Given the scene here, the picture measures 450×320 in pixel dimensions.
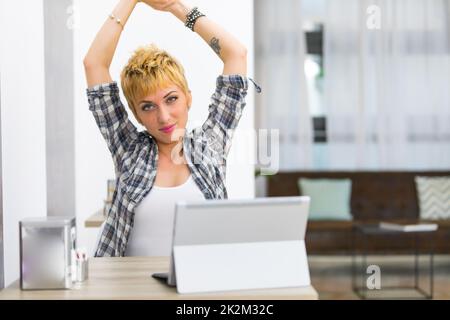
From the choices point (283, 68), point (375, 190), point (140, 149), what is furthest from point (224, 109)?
point (283, 68)

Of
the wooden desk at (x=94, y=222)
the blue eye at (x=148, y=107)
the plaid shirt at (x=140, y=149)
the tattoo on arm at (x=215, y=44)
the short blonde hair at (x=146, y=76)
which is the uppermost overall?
the tattoo on arm at (x=215, y=44)

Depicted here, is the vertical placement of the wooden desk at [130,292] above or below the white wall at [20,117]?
below

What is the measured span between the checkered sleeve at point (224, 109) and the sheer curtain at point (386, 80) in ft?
14.4

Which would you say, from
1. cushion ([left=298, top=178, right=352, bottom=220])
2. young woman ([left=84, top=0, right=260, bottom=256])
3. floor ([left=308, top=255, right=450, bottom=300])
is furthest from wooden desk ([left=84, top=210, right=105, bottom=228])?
cushion ([left=298, top=178, right=352, bottom=220])

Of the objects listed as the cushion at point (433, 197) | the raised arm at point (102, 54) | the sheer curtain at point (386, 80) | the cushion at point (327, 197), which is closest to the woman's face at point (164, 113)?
the raised arm at point (102, 54)

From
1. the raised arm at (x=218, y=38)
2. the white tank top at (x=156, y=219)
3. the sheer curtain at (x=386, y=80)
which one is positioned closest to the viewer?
the white tank top at (x=156, y=219)

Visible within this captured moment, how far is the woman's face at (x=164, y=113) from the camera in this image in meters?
2.51

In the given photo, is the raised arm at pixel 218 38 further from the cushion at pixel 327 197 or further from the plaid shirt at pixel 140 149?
the cushion at pixel 327 197

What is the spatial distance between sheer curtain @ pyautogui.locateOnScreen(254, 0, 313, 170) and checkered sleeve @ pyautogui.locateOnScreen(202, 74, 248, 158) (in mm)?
4265

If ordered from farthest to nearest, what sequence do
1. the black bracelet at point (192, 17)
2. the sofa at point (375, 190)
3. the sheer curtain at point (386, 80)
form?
the sheer curtain at point (386, 80) < the sofa at point (375, 190) < the black bracelet at point (192, 17)

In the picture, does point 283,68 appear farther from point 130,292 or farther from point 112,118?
point 130,292

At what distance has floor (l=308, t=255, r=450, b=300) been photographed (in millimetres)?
5168

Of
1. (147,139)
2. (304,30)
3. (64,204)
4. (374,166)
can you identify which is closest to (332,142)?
(374,166)

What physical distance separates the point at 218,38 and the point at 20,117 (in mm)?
736
